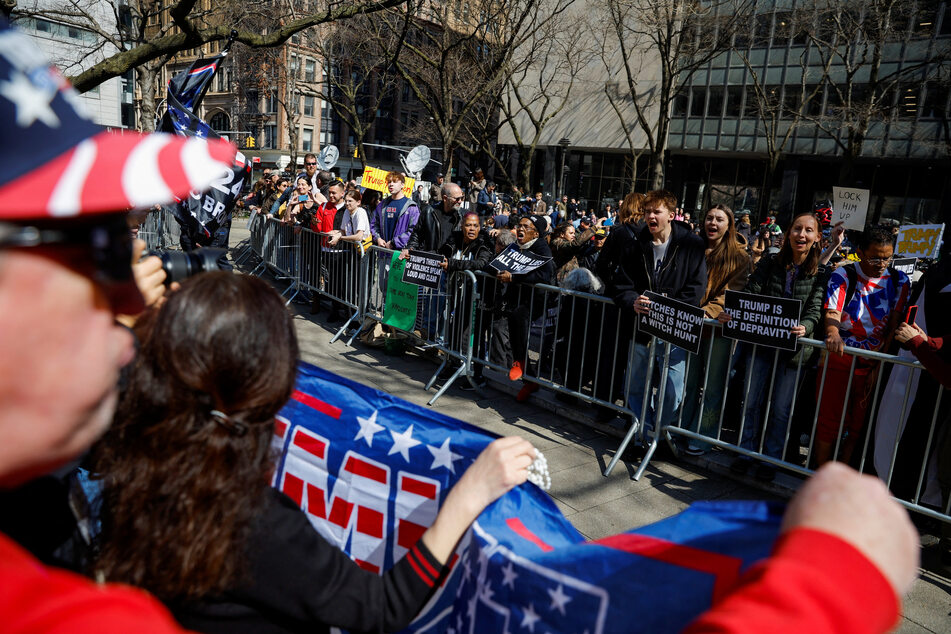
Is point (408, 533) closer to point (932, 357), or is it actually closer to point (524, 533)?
point (524, 533)

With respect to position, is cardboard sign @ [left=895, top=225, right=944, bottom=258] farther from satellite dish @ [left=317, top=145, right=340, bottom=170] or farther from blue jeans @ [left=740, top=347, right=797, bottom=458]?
satellite dish @ [left=317, top=145, right=340, bottom=170]

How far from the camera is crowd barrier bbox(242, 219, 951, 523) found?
14.6ft

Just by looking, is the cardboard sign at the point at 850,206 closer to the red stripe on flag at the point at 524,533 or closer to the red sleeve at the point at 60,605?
the red stripe on flag at the point at 524,533

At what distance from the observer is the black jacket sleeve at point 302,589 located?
132cm

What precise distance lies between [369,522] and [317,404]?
45cm

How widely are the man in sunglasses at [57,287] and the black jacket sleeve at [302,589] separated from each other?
0.64 meters

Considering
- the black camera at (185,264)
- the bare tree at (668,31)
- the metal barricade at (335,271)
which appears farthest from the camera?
the bare tree at (668,31)

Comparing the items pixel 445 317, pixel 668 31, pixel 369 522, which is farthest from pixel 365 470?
pixel 668 31

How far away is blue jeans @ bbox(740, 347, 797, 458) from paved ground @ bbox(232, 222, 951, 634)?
0.30 metres

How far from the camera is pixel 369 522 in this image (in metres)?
1.99

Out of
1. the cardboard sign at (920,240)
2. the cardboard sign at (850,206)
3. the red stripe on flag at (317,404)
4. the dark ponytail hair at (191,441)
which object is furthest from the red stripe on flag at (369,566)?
the cardboard sign at (850,206)

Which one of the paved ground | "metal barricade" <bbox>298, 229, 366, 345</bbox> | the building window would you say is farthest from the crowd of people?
the building window

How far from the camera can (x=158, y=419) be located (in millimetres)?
1290

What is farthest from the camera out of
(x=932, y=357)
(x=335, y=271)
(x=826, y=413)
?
(x=335, y=271)
